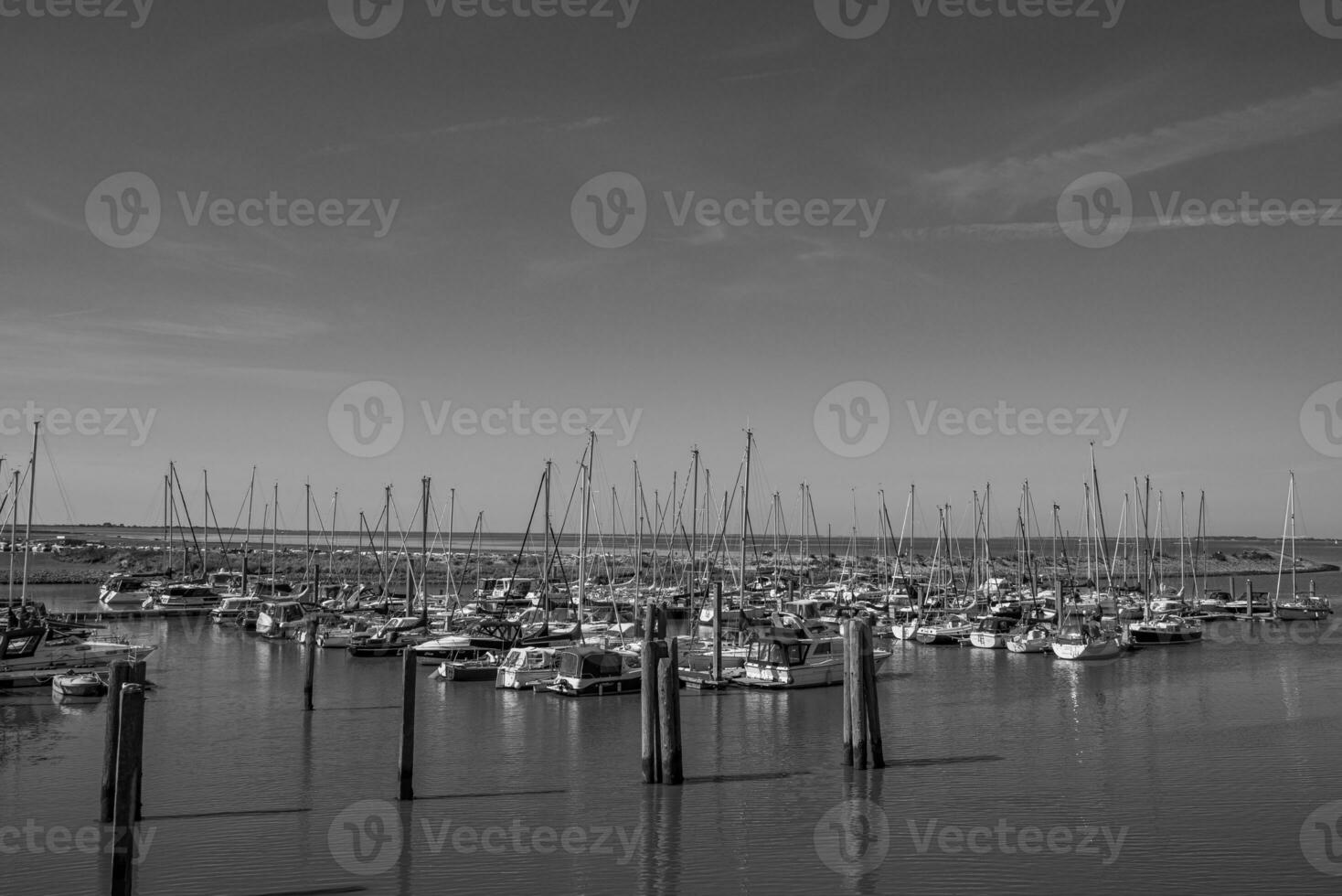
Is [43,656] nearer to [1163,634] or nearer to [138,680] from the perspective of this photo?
[138,680]

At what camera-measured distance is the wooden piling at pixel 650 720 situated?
82.5 feet

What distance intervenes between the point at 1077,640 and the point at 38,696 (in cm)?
4756

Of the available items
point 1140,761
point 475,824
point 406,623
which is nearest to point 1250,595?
point 1140,761

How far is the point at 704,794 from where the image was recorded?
26.0 m

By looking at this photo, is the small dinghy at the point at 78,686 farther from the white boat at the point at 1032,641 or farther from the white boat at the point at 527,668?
the white boat at the point at 1032,641

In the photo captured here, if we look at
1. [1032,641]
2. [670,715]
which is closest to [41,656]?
[670,715]

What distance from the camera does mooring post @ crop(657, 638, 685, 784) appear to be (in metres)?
Result: 25.2

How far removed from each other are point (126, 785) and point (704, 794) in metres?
13.3

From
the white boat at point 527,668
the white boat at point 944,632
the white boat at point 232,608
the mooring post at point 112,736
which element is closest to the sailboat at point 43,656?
the white boat at point 527,668

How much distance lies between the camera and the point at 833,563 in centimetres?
13225

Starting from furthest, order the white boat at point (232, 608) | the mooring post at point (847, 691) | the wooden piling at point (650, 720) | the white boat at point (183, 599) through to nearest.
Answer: the white boat at point (183, 599) → the white boat at point (232, 608) → the mooring post at point (847, 691) → the wooden piling at point (650, 720)

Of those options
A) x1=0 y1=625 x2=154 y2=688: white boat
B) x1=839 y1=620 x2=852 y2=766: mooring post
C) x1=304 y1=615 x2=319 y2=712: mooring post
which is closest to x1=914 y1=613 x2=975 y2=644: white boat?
x1=839 y1=620 x2=852 y2=766: mooring post

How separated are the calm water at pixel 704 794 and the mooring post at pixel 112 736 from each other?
3.35ft

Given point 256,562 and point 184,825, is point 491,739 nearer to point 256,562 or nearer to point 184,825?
point 184,825
